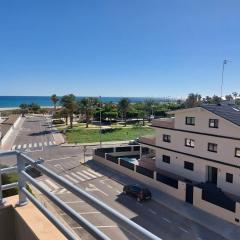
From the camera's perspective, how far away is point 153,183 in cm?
2883

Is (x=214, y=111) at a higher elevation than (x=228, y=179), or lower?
higher

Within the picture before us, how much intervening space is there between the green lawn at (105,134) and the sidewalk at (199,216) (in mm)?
29100

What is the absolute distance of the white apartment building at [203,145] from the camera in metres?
26.1

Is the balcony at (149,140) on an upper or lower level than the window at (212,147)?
lower

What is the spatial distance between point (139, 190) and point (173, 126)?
9922mm

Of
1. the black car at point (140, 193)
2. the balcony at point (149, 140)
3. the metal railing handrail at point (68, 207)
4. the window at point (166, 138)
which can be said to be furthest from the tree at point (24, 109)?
the metal railing handrail at point (68, 207)

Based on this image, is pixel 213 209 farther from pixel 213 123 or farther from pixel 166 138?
pixel 166 138

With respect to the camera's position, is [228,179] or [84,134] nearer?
[228,179]

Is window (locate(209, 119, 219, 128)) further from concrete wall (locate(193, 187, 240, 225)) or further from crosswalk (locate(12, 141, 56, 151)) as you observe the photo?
crosswalk (locate(12, 141, 56, 151))

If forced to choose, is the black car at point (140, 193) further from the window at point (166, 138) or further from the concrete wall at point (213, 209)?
the window at point (166, 138)

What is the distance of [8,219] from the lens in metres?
4.46

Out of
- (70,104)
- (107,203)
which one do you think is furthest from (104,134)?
(107,203)

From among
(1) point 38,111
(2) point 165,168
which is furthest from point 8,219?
Result: (1) point 38,111

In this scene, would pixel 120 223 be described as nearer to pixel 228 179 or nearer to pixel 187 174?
pixel 228 179
